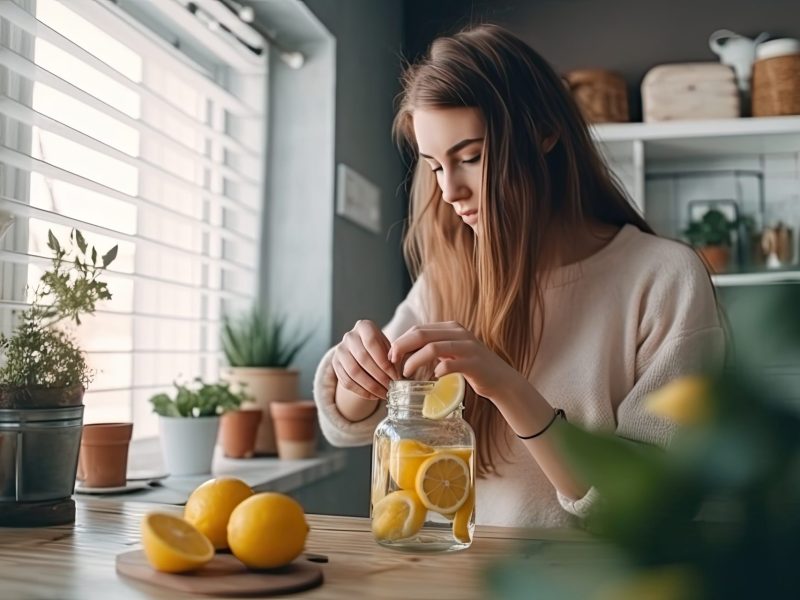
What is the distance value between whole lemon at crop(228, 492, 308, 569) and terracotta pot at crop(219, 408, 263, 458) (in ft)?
3.65

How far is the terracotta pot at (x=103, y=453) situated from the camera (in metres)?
1.34

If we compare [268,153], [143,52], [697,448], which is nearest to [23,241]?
[143,52]

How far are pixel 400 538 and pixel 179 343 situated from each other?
1261mm

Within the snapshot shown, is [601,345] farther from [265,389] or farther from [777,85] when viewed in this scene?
[777,85]

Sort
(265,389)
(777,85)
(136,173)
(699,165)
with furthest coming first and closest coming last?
(699,165) → (777,85) → (265,389) → (136,173)

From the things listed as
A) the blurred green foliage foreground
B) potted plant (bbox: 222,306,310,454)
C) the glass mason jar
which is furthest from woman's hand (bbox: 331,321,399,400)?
potted plant (bbox: 222,306,310,454)

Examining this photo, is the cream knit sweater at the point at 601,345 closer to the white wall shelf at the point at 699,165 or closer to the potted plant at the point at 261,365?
the potted plant at the point at 261,365

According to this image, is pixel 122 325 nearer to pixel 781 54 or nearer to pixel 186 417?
pixel 186 417

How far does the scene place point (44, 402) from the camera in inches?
42.1

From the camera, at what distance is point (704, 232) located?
2766 millimetres

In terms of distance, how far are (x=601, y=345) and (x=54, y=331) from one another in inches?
30.6

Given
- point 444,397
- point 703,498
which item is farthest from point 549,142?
point 703,498

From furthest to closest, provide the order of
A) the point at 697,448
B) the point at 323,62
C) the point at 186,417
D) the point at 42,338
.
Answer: the point at 323,62 < the point at 186,417 < the point at 42,338 < the point at 697,448

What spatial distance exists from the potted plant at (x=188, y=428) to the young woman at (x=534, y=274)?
0.32m
